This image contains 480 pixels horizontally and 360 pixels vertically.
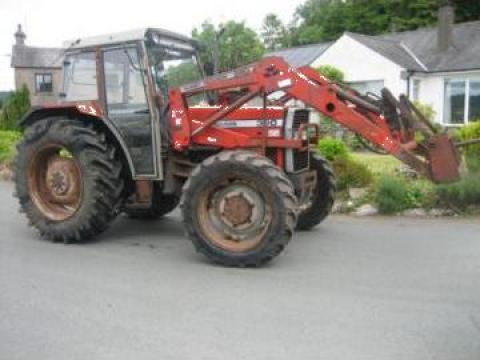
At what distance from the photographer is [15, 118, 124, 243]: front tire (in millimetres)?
8258

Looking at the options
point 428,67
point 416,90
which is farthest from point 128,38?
point 428,67

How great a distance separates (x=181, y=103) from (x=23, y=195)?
2.64m

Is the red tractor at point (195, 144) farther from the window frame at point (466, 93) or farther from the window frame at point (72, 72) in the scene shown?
the window frame at point (466, 93)

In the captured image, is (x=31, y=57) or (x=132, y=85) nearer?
(x=132, y=85)

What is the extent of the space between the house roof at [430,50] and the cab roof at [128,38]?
1904 cm

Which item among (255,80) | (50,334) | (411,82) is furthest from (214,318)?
(411,82)

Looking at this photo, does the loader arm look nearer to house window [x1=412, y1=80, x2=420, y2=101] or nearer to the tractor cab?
the tractor cab

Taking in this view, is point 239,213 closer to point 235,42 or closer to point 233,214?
point 233,214

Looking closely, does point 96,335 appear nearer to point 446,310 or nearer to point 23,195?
point 446,310

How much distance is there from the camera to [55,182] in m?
8.74

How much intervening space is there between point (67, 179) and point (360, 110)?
390 centimetres

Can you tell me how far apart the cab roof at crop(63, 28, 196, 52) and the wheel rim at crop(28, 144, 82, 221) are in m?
1.41

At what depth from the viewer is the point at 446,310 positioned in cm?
587

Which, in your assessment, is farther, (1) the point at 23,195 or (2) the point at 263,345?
(1) the point at 23,195
